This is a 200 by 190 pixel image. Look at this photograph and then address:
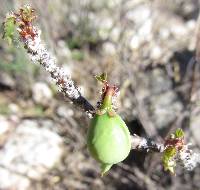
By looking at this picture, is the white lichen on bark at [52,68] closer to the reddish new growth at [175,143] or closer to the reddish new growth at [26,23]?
the reddish new growth at [26,23]

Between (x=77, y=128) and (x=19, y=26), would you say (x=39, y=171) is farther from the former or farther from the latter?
(x=19, y=26)

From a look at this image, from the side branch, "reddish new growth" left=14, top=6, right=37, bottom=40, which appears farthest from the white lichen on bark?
the side branch

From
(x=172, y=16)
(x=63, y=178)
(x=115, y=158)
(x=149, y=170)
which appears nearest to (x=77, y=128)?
(x=63, y=178)

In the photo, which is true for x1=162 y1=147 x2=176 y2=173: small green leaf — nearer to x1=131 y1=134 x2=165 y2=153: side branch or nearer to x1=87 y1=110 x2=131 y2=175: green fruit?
x1=131 y1=134 x2=165 y2=153: side branch

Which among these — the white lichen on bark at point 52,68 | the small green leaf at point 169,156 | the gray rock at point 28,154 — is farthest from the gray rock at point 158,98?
the white lichen on bark at point 52,68

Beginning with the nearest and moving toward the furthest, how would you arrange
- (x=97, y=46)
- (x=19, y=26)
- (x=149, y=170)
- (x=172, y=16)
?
(x=19, y=26)
(x=149, y=170)
(x=97, y=46)
(x=172, y=16)
